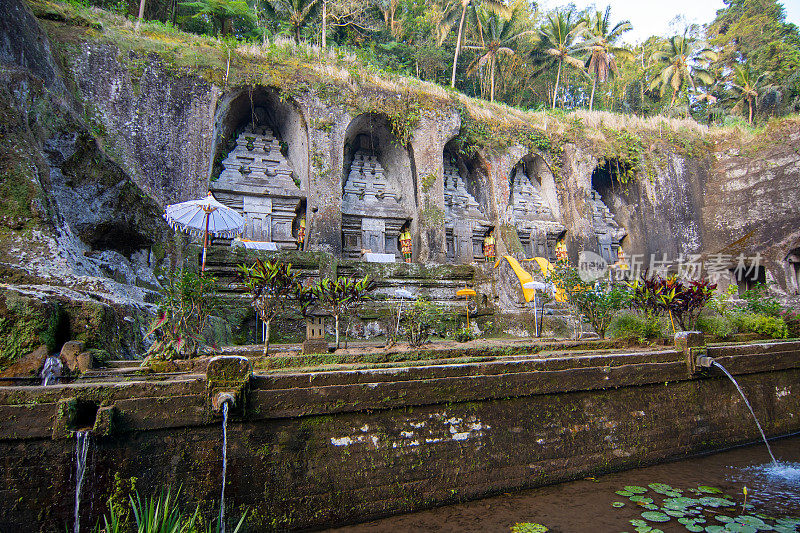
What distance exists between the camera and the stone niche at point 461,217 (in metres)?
15.8

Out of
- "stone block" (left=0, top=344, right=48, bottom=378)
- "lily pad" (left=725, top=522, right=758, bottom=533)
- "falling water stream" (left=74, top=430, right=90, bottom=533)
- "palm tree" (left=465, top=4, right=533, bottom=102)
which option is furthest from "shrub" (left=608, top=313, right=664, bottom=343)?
"palm tree" (left=465, top=4, right=533, bottom=102)

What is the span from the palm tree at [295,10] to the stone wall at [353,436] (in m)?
20.4

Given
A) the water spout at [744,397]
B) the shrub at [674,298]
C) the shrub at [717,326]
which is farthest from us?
the shrub at [717,326]

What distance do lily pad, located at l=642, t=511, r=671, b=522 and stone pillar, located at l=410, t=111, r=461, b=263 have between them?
10.6 metres

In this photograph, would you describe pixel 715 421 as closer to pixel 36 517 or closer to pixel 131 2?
pixel 36 517

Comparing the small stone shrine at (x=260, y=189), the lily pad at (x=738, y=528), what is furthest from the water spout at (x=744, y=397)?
the small stone shrine at (x=260, y=189)

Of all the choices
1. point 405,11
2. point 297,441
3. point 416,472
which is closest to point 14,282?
point 297,441

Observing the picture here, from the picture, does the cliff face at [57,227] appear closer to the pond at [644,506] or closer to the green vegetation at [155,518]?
the green vegetation at [155,518]

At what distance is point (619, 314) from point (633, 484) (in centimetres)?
312

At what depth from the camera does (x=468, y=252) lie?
15.9 meters

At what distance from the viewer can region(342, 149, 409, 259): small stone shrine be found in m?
14.5

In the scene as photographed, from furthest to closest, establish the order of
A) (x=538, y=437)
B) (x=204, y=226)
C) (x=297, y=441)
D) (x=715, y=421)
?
(x=204, y=226)
(x=715, y=421)
(x=538, y=437)
(x=297, y=441)

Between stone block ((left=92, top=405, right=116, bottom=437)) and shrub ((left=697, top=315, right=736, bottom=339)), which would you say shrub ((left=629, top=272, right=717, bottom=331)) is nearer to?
shrub ((left=697, top=315, right=736, bottom=339))

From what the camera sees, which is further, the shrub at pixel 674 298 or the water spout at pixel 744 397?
the shrub at pixel 674 298
